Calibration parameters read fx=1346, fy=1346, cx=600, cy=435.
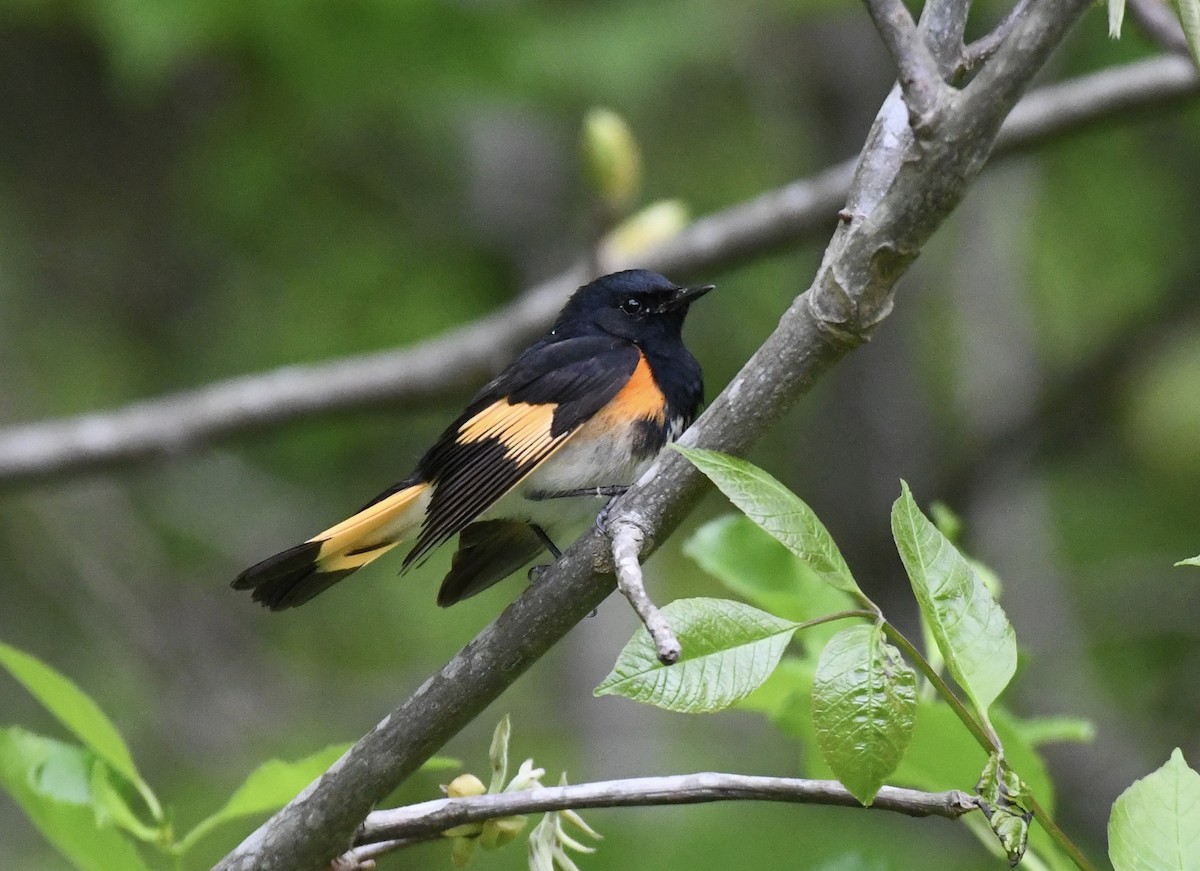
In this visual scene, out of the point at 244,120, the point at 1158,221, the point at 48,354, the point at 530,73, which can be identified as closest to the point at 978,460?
the point at 1158,221

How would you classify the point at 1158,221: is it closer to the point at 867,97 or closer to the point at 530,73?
the point at 867,97

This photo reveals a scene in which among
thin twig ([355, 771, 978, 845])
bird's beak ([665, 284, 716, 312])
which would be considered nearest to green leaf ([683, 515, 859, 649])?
thin twig ([355, 771, 978, 845])

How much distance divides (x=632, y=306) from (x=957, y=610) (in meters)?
2.07

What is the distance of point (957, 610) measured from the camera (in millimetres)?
1299

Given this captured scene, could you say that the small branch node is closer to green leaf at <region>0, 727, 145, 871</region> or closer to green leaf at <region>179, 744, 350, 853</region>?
green leaf at <region>179, 744, 350, 853</region>

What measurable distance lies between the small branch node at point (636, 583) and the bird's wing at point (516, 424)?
969mm

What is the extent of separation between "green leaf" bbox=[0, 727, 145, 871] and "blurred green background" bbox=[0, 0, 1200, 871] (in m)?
3.13

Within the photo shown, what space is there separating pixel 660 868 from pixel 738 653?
2266mm

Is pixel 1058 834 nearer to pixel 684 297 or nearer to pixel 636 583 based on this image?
pixel 636 583

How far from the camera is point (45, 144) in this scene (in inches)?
261

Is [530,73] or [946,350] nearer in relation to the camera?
[530,73]

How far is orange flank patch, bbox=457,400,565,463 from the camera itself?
267 centimetres

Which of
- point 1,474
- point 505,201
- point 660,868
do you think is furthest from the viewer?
point 505,201

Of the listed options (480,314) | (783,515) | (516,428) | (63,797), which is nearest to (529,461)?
(516,428)
